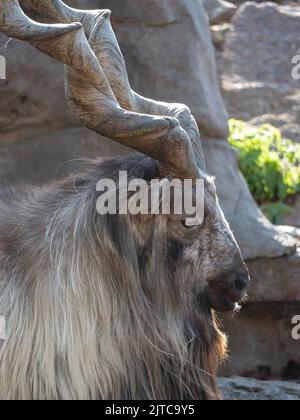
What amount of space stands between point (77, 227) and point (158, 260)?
1.19 feet

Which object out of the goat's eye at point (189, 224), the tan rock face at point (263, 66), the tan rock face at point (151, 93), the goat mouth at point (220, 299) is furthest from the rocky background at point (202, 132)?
the tan rock face at point (263, 66)

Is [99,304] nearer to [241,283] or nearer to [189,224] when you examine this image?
[189,224]

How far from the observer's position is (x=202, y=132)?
265 inches

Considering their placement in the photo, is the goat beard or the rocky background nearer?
the goat beard

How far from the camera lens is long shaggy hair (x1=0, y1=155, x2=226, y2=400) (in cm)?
414

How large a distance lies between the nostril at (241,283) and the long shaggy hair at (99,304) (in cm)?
15

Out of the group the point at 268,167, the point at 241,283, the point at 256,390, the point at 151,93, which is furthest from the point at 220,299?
the point at 268,167

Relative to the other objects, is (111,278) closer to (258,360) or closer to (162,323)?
(162,323)

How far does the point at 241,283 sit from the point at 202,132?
2493mm

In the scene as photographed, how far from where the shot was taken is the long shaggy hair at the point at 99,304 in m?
4.14

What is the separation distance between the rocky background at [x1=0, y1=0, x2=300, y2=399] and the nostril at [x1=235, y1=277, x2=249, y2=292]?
154cm

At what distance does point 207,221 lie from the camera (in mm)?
4328

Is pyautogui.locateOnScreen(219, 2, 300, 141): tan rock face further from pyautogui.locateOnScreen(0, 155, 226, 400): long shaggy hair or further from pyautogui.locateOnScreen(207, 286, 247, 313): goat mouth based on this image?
pyautogui.locateOnScreen(0, 155, 226, 400): long shaggy hair

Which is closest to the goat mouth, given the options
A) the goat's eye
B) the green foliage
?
the goat's eye
